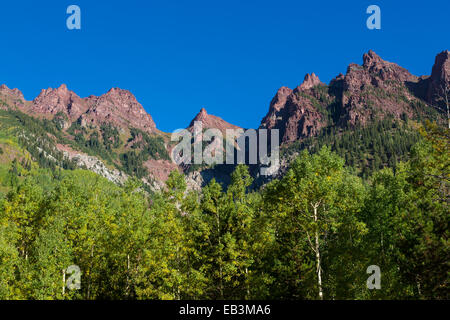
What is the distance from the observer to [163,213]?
36531 millimetres

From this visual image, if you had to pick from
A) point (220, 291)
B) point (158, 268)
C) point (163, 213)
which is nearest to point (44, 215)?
point (163, 213)

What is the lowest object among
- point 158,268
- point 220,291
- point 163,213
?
point 220,291

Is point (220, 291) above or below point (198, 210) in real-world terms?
below

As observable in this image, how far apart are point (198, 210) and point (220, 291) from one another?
9384 mm
